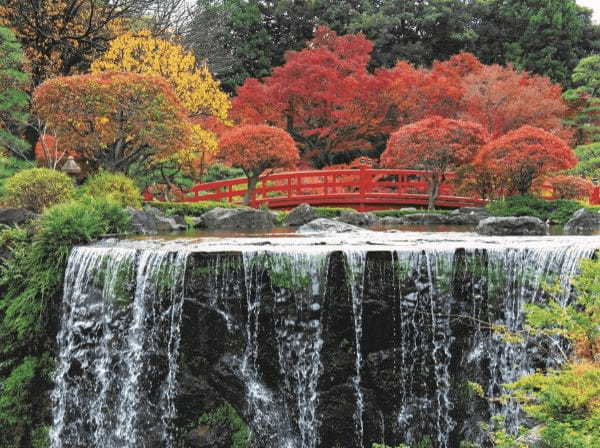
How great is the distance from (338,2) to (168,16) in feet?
35.6

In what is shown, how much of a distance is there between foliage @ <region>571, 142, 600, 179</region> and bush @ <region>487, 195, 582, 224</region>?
181 inches

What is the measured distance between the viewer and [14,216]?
10.3 metres

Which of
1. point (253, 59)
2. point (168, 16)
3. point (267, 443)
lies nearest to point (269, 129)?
point (168, 16)

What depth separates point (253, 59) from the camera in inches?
1193

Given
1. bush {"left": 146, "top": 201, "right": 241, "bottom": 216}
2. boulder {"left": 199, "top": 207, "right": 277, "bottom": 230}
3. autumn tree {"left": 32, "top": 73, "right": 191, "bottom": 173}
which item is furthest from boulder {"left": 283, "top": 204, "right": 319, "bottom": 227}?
autumn tree {"left": 32, "top": 73, "right": 191, "bottom": 173}

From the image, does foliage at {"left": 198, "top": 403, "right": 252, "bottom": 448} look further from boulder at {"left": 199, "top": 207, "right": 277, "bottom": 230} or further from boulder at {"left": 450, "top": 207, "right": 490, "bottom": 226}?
boulder at {"left": 450, "top": 207, "right": 490, "bottom": 226}

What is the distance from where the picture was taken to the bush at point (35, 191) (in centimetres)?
1191

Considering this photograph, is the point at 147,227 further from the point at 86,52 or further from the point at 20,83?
the point at 86,52

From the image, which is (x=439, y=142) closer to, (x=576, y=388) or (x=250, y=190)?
(x=250, y=190)

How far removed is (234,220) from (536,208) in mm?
8848

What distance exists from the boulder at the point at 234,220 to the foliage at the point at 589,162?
12.5m

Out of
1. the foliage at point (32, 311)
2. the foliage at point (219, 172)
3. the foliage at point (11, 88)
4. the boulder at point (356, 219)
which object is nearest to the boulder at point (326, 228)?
the boulder at point (356, 219)

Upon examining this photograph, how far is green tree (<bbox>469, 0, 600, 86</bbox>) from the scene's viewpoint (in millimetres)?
29953

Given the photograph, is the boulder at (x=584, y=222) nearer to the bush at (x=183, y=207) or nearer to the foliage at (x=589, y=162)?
the foliage at (x=589, y=162)
